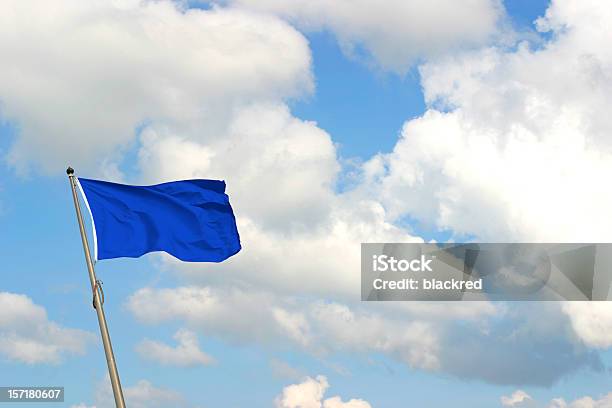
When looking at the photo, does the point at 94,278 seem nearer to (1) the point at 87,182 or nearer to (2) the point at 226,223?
(1) the point at 87,182

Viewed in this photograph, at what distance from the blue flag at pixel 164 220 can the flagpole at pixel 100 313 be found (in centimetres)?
116

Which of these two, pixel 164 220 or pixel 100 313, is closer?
pixel 100 313

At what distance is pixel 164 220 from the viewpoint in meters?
39.5

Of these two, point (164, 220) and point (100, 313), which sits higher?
point (164, 220)

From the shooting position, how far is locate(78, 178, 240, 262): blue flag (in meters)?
37.3

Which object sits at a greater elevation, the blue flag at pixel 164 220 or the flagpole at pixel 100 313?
the blue flag at pixel 164 220

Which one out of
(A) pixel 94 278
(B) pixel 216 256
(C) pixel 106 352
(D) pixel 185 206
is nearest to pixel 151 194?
(D) pixel 185 206

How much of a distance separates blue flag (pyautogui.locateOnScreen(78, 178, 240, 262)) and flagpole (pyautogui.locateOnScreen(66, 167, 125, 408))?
3.81ft

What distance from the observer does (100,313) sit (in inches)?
1299

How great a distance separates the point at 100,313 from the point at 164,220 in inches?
295

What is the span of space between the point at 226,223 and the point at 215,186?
2.02 metres

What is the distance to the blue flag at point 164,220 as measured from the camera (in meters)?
37.3

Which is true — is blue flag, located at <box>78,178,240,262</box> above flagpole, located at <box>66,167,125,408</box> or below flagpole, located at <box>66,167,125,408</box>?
above

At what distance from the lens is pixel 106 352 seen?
3206cm
